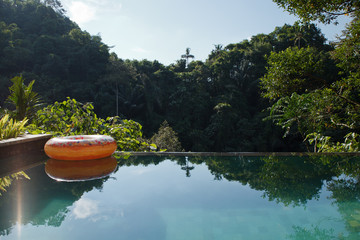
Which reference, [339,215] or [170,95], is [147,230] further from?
[170,95]

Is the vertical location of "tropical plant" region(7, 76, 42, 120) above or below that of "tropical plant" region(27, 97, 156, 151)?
above

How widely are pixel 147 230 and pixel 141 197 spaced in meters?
0.57

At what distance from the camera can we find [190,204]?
6.37 feet

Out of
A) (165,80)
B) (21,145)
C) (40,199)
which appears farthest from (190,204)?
(165,80)

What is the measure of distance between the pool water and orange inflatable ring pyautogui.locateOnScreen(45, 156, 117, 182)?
0.08m

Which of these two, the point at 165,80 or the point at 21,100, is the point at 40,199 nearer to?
the point at 21,100

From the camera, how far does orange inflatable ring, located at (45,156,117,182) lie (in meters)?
2.45

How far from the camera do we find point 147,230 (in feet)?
4.97

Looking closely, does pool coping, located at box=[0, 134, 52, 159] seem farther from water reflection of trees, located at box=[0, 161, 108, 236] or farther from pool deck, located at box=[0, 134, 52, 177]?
water reflection of trees, located at box=[0, 161, 108, 236]

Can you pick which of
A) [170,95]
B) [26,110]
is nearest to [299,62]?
[26,110]

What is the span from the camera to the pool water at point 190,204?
1.50 meters

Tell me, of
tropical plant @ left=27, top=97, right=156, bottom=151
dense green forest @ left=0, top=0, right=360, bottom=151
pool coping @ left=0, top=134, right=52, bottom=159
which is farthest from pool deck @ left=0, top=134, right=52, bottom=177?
dense green forest @ left=0, top=0, right=360, bottom=151

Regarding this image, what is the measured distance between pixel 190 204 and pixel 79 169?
1.38 m

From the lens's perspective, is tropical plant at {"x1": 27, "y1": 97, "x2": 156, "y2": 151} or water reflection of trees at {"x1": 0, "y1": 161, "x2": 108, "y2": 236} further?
tropical plant at {"x1": 27, "y1": 97, "x2": 156, "y2": 151}
